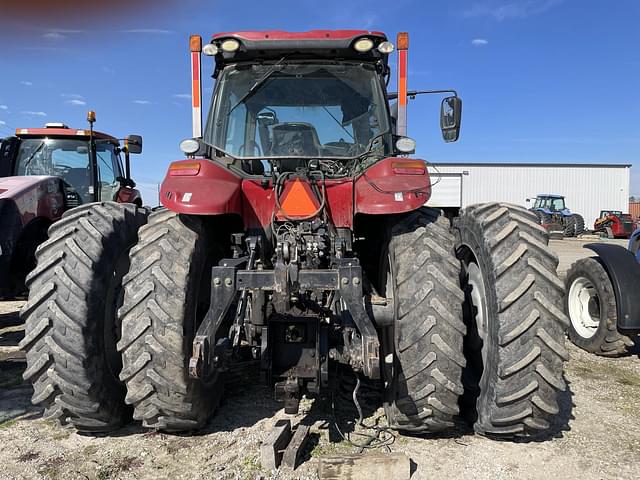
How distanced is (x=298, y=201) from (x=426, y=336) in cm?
120

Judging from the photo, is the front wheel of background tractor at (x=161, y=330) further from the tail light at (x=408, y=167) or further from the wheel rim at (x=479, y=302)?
the wheel rim at (x=479, y=302)

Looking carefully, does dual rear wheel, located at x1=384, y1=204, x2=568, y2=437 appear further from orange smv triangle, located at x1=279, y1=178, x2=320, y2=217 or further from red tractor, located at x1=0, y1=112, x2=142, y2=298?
red tractor, located at x1=0, y1=112, x2=142, y2=298

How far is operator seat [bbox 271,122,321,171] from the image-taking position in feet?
12.6

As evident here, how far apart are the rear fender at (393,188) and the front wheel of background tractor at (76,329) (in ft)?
5.81

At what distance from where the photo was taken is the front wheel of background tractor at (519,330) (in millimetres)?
2844

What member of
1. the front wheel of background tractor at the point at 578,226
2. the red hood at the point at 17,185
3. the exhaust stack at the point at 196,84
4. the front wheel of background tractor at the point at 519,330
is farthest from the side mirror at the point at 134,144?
the front wheel of background tractor at the point at 578,226

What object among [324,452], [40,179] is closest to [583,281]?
[324,452]

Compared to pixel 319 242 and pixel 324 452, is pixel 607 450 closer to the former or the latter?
pixel 324 452

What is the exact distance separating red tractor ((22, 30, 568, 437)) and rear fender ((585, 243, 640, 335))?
2.30 metres

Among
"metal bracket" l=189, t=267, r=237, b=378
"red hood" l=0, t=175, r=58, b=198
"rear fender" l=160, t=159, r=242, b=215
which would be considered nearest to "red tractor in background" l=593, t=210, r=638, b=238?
"red hood" l=0, t=175, r=58, b=198

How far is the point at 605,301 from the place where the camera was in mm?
5312

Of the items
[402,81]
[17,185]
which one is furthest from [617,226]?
[17,185]

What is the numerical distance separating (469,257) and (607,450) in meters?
1.51

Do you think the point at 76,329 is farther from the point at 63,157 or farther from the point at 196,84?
the point at 63,157
